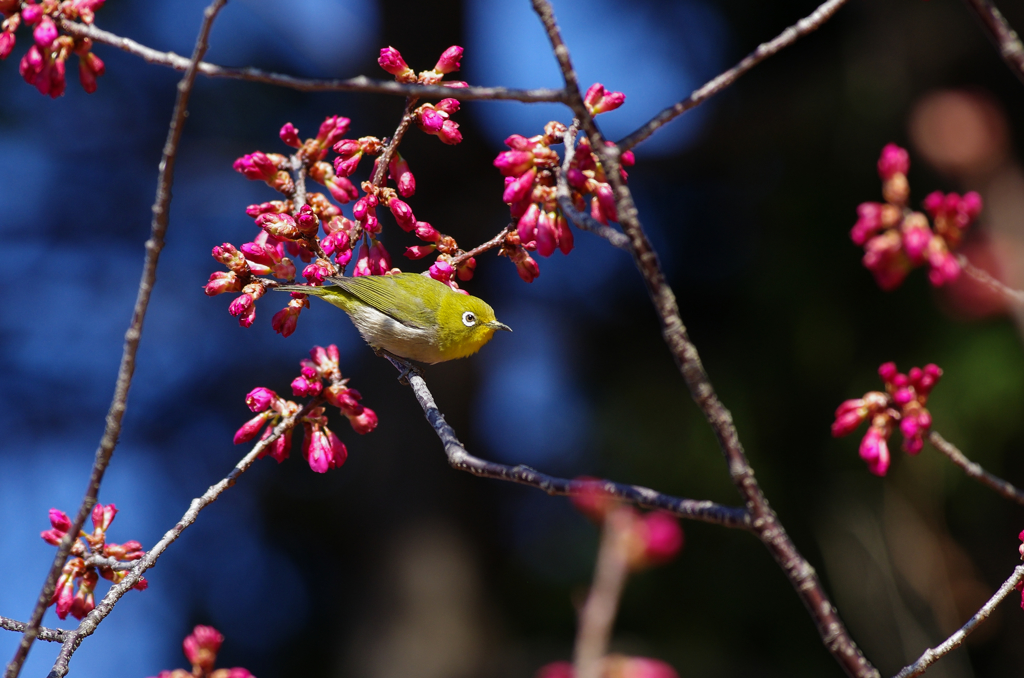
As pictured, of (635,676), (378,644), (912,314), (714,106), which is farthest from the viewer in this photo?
(714,106)

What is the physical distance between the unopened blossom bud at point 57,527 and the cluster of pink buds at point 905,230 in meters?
1.74

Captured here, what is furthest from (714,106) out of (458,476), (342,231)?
(342,231)

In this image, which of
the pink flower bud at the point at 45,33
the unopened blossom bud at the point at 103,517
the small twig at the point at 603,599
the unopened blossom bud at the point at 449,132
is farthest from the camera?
the unopened blossom bud at the point at 449,132

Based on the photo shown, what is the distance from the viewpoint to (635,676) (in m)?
0.89

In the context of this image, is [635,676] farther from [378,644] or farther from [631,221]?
[378,644]

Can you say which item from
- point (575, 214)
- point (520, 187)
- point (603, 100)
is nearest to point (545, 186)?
point (520, 187)

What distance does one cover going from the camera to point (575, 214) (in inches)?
55.6

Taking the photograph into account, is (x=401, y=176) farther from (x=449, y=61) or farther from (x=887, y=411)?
(x=887, y=411)

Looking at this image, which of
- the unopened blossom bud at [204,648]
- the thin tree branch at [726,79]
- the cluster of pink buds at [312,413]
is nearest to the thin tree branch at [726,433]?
the thin tree branch at [726,79]

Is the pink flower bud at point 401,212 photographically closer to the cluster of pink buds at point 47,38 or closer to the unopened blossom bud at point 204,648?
the cluster of pink buds at point 47,38

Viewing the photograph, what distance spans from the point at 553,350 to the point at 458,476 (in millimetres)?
1521

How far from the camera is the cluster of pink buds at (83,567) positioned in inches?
69.4

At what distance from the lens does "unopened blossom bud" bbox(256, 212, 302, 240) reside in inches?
82.7

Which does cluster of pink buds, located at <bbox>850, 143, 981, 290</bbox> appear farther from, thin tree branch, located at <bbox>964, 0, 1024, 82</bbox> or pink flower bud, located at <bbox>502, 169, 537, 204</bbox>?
pink flower bud, located at <bbox>502, 169, 537, 204</bbox>
